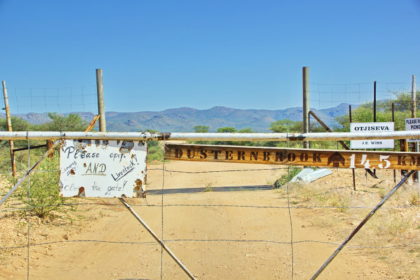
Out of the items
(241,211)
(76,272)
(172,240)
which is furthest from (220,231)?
(76,272)

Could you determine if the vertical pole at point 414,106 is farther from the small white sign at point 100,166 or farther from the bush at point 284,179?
the small white sign at point 100,166

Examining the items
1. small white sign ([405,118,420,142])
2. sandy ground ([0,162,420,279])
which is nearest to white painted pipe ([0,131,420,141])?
sandy ground ([0,162,420,279])

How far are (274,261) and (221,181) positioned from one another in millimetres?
7908

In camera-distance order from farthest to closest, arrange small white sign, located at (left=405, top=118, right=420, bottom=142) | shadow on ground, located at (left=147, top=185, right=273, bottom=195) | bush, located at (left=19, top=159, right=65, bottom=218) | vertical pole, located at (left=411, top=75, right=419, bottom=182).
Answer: shadow on ground, located at (left=147, top=185, right=273, bottom=195) → vertical pole, located at (left=411, top=75, right=419, bottom=182) → small white sign, located at (left=405, top=118, right=420, bottom=142) → bush, located at (left=19, top=159, right=65, bottom=218)

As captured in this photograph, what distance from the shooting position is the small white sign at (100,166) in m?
4.09

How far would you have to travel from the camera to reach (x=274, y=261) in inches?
232

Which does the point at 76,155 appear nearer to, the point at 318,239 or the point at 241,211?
the point at 318,239

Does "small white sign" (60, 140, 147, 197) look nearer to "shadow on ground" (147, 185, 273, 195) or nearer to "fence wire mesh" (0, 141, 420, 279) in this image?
"fence wire mesh" (0, 141, 420, 279)

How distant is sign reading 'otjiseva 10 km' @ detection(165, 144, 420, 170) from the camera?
402cm

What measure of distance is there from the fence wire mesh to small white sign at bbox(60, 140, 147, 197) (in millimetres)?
218

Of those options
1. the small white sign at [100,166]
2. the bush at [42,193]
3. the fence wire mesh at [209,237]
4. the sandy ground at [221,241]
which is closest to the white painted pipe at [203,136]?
the small white sign at [100,166]

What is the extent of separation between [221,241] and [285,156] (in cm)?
323

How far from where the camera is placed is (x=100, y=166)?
4.10m

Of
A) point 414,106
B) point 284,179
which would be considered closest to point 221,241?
point 284,179
